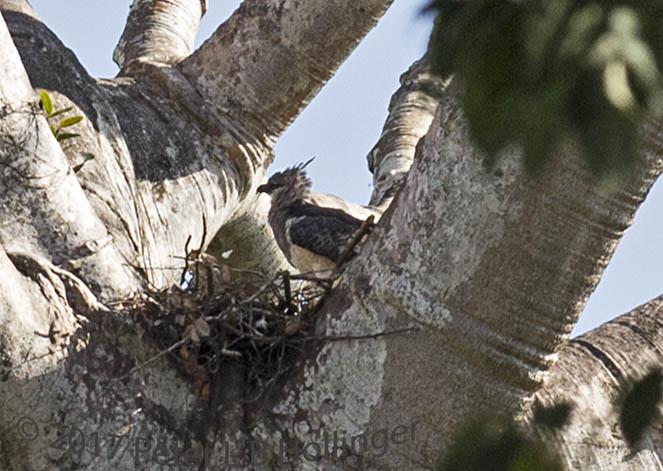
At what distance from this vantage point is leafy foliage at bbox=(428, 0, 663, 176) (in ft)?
1.71

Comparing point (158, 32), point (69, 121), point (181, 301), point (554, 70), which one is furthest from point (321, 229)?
point (554, 70)

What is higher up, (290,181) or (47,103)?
(290,181)

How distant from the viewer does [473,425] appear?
583 millimetres

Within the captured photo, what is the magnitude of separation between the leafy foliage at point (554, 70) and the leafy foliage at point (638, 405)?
16 centimetres

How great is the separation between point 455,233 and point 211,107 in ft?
5.47

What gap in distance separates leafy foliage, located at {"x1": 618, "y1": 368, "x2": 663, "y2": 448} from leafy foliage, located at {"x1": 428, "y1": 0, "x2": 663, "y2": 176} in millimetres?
157

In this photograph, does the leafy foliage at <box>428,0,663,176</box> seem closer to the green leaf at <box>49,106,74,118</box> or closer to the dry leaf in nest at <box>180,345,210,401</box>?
the dry leaf in nest at <box>180,345,210,401</box>

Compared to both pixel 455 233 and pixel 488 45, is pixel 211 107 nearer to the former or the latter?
pixel 455 233

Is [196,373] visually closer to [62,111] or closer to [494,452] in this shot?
[62,111]

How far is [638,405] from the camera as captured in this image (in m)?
0.61

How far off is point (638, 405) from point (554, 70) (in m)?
0.22

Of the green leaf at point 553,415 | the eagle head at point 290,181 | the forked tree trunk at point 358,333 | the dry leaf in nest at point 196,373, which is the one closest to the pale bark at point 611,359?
the forked tree trunk at point 358,333

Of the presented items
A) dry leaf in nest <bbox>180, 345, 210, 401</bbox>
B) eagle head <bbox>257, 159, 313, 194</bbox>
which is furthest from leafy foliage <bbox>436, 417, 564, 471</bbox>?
eagle head <bbox>257, 159, 313, 194</bbox>

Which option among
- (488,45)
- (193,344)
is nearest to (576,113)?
(488,45)
